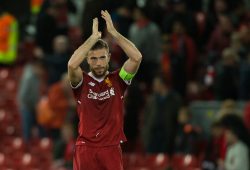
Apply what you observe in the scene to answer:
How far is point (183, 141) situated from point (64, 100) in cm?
255

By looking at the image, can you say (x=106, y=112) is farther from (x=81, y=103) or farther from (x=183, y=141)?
(x=183, y=141)

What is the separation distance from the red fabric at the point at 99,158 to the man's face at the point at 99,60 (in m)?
0.78

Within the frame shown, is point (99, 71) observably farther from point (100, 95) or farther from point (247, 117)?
point (247, 117)

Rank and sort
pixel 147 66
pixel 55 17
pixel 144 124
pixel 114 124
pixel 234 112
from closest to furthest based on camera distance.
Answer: pixel 114 124
pixel 234 112
pixel 144 124
pixel 147 66
pixel 55 17

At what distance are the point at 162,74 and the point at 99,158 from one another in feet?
18.1

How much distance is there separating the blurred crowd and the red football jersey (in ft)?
10.3

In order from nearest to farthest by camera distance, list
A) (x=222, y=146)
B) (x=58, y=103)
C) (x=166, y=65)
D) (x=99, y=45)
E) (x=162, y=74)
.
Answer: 1. (x=99, y=45)
2. (x=222, y=146)
3. (x=162, y=74)
4. (x=58, y=103)
5. (x=166, y=65)

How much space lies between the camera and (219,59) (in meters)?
16.2

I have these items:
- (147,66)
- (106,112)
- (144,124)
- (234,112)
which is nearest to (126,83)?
(106,112)

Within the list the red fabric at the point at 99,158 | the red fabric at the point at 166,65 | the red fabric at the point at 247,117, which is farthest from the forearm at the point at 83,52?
the red fabric at the point at 166,65

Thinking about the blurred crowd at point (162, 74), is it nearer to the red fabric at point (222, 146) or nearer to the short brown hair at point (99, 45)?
the red fabric at point (222, 146)

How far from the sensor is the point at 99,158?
9.98 meters

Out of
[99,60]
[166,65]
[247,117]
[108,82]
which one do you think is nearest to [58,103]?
[166,65]

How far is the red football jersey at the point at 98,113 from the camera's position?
32.7ft
